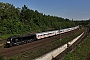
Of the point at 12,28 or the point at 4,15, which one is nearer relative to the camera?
the point at 12,28

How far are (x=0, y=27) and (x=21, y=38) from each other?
2492 centimetres

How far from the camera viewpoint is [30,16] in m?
121

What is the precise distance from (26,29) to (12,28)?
14.6 meters

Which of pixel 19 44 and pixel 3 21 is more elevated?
pixel 3 21

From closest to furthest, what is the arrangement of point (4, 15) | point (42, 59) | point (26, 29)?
point (42, 59)
point (4, 15)
point (26, 29)

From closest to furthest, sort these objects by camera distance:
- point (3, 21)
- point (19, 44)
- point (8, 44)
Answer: point (8, 44) < point (19, 44) < point (3, 21)

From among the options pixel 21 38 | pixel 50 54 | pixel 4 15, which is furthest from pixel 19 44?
pixel 4 15

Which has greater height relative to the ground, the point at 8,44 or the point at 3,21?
the point at 3,21

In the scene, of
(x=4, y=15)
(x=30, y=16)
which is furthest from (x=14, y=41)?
(x=30, y=16)

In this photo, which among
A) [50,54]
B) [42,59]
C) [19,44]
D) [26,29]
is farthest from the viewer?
[26,29]

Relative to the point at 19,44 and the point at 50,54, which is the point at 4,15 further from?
the point at 50,54

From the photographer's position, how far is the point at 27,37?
5378 cm

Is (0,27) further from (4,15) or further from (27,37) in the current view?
(27,37)

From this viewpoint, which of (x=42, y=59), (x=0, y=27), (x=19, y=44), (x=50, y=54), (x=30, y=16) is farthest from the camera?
(x=30, y=16)
